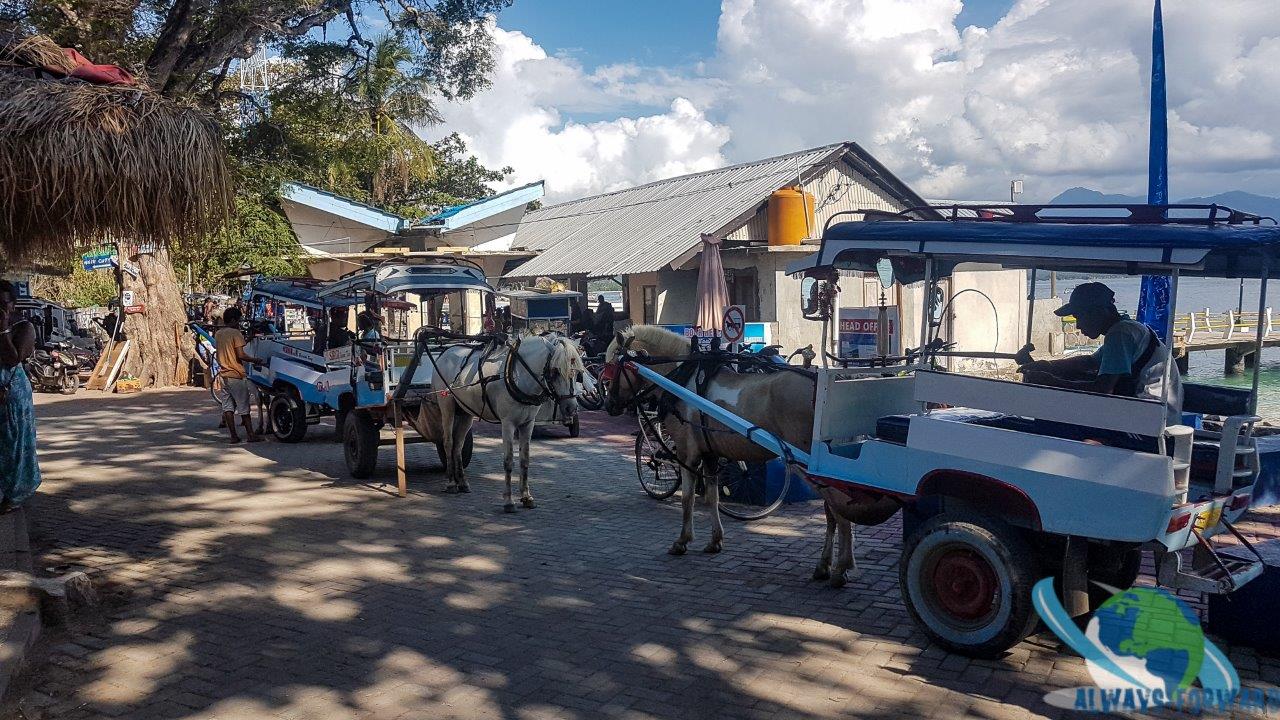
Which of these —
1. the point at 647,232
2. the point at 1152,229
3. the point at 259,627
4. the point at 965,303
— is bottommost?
the point at 259,627

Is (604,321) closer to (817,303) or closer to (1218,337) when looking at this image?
(817,303)

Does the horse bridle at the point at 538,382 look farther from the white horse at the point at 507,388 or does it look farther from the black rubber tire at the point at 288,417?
the black rubber tire at the point at 288,417

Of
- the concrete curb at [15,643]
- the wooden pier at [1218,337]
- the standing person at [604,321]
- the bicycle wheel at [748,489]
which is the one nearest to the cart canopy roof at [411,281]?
the bicycle wheel at [748,489]

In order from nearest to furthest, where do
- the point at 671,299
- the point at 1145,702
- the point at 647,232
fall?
1. the point at 1145,702
2. the point at 671,299
3. the point at 647,232

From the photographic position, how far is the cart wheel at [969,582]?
484 centimetres

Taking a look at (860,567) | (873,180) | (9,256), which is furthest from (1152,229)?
(873,180)

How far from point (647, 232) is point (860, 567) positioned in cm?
1522

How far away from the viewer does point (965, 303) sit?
19.7 feet

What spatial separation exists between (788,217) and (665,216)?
4.89 m

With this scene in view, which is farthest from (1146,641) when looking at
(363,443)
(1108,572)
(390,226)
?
(390,226)

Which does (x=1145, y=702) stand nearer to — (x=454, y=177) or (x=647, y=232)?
(x=647, y=232)

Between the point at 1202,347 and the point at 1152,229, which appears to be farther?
the point at 1202,347

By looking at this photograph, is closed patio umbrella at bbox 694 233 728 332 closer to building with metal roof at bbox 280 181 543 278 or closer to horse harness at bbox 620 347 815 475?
horse harness at bbox 620 347 815 475

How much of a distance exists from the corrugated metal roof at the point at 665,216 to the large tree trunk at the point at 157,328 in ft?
27.3
